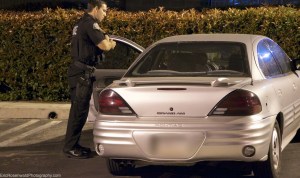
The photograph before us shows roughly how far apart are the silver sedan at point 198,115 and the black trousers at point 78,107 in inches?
38.1

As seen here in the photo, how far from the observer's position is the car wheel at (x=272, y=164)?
16.8 feet

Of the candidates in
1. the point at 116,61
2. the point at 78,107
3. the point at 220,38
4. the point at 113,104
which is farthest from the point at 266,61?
the point at 116,61

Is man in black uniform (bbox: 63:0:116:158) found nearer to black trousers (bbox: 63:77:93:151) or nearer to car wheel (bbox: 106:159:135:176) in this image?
black trousers (bbox: 63:77:93:151)

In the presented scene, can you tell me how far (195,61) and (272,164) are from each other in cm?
127

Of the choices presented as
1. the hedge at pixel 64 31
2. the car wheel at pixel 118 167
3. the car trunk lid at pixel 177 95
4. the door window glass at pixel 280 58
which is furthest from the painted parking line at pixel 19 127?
the door window glass at pixel 280 58

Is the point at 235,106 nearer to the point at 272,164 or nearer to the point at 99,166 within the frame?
the point at 272,164

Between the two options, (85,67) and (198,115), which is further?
(85,67)

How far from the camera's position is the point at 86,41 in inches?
255

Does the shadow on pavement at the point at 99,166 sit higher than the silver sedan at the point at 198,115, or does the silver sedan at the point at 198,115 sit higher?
the silver sedan at the point at 198,115

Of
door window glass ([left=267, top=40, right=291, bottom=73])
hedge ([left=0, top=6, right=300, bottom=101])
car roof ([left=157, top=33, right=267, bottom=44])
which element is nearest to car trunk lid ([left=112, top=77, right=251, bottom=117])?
car roof ([left=157, top=33, right=267, bottom=44])

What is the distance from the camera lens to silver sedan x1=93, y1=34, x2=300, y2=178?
4773 millimetres

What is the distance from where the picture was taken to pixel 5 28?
10219mm

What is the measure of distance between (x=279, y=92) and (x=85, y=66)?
2.21m

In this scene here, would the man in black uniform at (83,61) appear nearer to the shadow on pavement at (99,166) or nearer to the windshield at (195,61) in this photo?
the shadow on pavement at (99,166)
